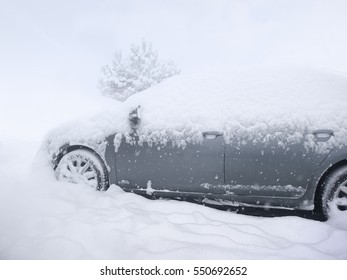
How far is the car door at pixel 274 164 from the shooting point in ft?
8.89

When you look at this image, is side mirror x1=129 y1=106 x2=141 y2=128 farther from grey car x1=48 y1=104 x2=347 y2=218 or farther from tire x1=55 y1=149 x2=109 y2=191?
tire x1=55 y1=149 x2=109 y2=191

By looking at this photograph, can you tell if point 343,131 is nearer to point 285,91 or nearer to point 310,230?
point 285,91

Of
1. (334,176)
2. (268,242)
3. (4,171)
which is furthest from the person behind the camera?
(4,171)

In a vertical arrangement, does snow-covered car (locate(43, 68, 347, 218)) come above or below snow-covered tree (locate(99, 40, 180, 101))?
below

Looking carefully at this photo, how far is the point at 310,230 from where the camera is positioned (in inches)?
99.4

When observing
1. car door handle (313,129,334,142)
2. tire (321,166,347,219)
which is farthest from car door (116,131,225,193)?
tire (321,166,347,219)

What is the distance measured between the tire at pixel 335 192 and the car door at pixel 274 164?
200 mm

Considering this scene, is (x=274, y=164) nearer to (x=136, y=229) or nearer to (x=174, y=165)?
(x=174, y=165)

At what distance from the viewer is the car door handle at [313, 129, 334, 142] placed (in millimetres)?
2691

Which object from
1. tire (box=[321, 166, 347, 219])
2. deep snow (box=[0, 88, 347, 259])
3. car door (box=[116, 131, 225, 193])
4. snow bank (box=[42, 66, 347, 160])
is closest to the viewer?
deep snow (box=[0, 88, 347, 259])

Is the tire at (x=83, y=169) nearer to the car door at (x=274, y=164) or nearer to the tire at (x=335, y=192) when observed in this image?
the car door at (x=274, y=164)

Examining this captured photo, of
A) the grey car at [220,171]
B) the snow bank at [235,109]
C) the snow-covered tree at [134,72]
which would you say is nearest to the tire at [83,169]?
the grey car at [220,171]
